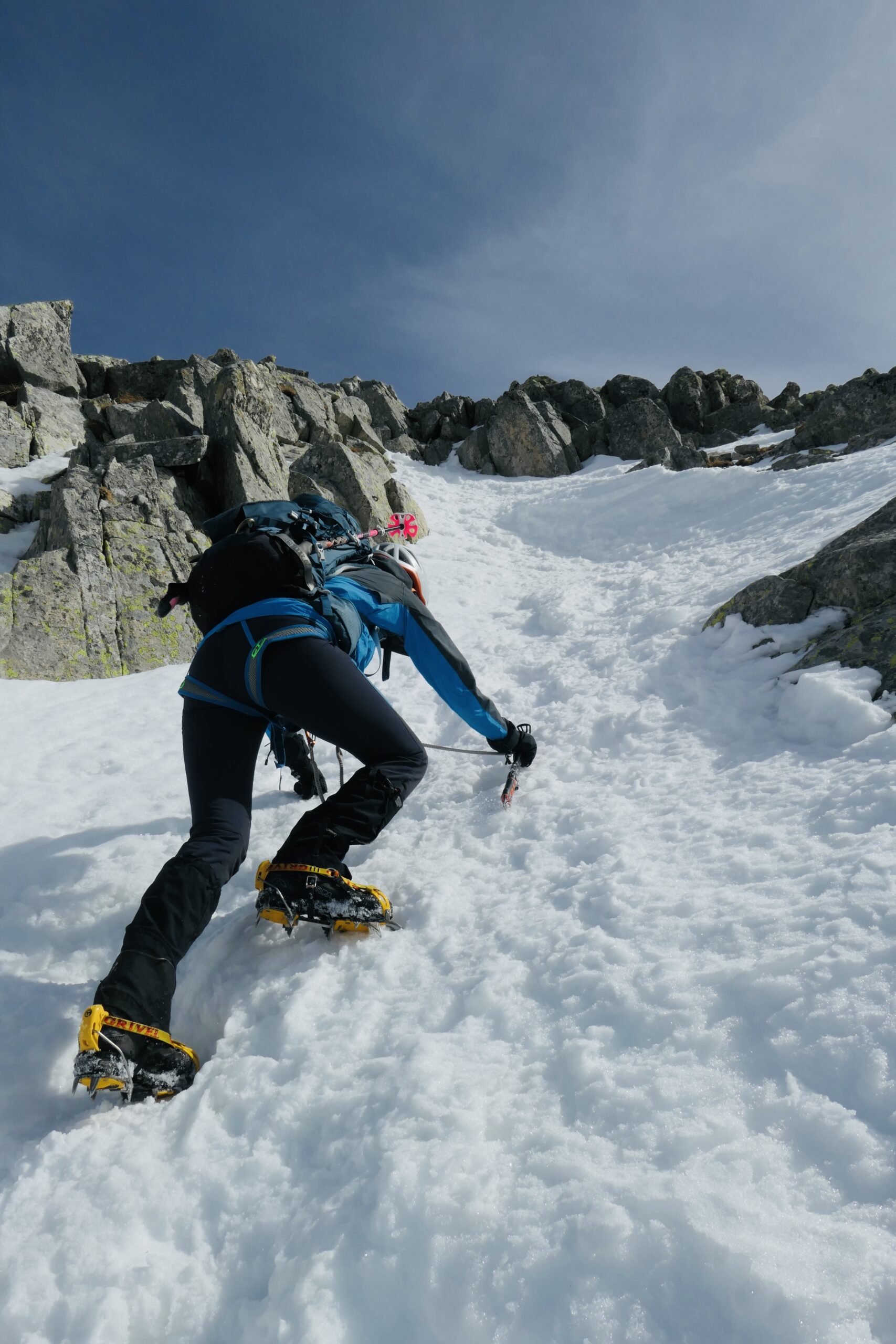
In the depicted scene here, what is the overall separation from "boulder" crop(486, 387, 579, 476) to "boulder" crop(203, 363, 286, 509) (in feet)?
65.5

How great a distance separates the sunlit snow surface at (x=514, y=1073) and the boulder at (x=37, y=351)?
23105 mm

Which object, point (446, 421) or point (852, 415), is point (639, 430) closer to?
Result: point (852, 415)

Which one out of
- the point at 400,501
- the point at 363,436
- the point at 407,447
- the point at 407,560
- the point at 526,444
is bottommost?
the point at 407,560

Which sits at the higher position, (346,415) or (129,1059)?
(346,415)

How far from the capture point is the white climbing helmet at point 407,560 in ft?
15.7

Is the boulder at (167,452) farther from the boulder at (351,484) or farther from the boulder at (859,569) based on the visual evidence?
the boulder at (859,569)

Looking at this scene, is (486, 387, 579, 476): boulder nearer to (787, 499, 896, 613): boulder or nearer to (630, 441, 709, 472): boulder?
(630, 441, 709, 472): boulder

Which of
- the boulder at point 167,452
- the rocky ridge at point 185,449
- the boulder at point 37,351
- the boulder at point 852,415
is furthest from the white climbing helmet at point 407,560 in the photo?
the boulder at point 852,415

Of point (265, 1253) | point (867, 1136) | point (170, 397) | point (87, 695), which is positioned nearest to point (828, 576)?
point (867, 1136)

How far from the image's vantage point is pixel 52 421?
18516 millimetres

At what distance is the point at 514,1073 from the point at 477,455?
36.7 metres

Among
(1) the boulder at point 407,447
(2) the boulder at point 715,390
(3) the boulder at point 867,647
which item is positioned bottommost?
(3) the boulder at point 867,647

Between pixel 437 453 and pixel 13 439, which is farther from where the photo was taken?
pixel 437 453

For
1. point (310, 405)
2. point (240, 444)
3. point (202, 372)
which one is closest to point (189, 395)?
point (202, 372)
